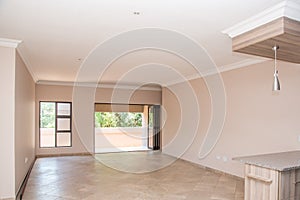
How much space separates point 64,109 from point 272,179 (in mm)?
7860

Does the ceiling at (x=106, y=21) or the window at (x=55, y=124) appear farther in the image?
the window at (x=55, y=124)

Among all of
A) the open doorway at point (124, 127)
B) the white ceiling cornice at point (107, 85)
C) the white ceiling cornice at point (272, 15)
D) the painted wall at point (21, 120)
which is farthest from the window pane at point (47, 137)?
the white ceiling cornice at point (272, 15)

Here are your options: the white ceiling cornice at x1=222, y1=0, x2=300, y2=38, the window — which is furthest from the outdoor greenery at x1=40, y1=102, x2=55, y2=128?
the white ceiling cornice at x1=222, y1=0, x2=300, y2=38

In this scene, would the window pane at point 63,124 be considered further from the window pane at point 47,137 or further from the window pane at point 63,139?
the window pane at point 47,137

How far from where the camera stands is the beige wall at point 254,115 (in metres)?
4.59

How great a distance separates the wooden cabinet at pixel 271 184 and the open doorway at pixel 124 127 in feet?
25.4

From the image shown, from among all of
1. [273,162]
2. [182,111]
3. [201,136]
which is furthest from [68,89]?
[273,162]

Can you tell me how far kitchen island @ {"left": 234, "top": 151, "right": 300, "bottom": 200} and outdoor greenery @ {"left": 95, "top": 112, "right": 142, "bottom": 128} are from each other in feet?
34.0

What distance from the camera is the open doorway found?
37.8 feet

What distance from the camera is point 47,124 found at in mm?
9039

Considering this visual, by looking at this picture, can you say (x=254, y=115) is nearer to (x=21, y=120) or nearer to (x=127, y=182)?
(x=127, y=182)

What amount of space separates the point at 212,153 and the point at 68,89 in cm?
560

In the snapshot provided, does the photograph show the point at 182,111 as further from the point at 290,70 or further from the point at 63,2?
the point at 63,2

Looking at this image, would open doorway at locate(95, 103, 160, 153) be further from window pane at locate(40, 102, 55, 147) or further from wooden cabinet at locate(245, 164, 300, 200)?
wooden cabinet at locate(245, 164, 300, 200)
